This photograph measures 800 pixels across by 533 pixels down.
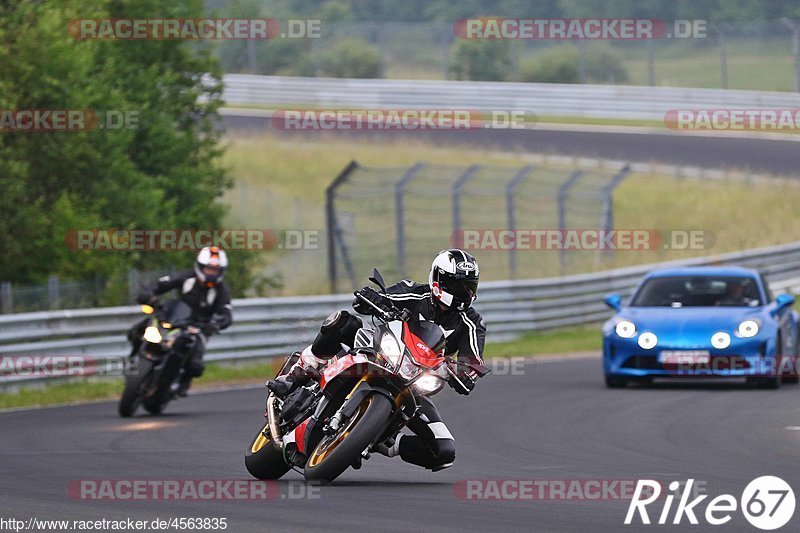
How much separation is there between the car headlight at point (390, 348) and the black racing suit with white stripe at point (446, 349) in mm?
308

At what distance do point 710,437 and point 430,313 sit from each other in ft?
13.0

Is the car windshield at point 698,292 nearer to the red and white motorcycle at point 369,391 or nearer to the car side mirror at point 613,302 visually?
the car side mirror at point 613,302

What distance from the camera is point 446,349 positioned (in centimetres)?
969

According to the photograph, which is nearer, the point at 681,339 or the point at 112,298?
the point at 681,339

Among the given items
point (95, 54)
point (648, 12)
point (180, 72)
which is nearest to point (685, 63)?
point (648, 12)

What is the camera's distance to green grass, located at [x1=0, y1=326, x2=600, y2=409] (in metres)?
17.5

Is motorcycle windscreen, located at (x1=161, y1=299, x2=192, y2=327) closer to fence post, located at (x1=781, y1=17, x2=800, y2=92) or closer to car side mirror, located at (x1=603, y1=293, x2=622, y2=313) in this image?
car side mirror, located at (x1=603, y1=293, x2=622, y2=313)

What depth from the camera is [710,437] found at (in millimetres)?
12805

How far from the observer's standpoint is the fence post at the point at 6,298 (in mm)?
18859

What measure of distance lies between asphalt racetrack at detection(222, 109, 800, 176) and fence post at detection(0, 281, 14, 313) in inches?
851

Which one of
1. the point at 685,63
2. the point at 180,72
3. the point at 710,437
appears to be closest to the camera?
the point at 710,437

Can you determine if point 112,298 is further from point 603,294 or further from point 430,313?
point 430,313

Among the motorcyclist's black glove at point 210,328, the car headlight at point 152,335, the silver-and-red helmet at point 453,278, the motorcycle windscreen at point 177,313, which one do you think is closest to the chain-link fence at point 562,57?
the motorcyclist's black glove at point 210,328

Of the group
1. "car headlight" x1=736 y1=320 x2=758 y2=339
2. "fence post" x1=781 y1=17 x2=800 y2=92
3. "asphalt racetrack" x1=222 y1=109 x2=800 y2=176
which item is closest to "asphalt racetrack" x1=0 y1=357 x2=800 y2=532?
"car headlight" x1=736 y1=320 x2=758 y2=339
